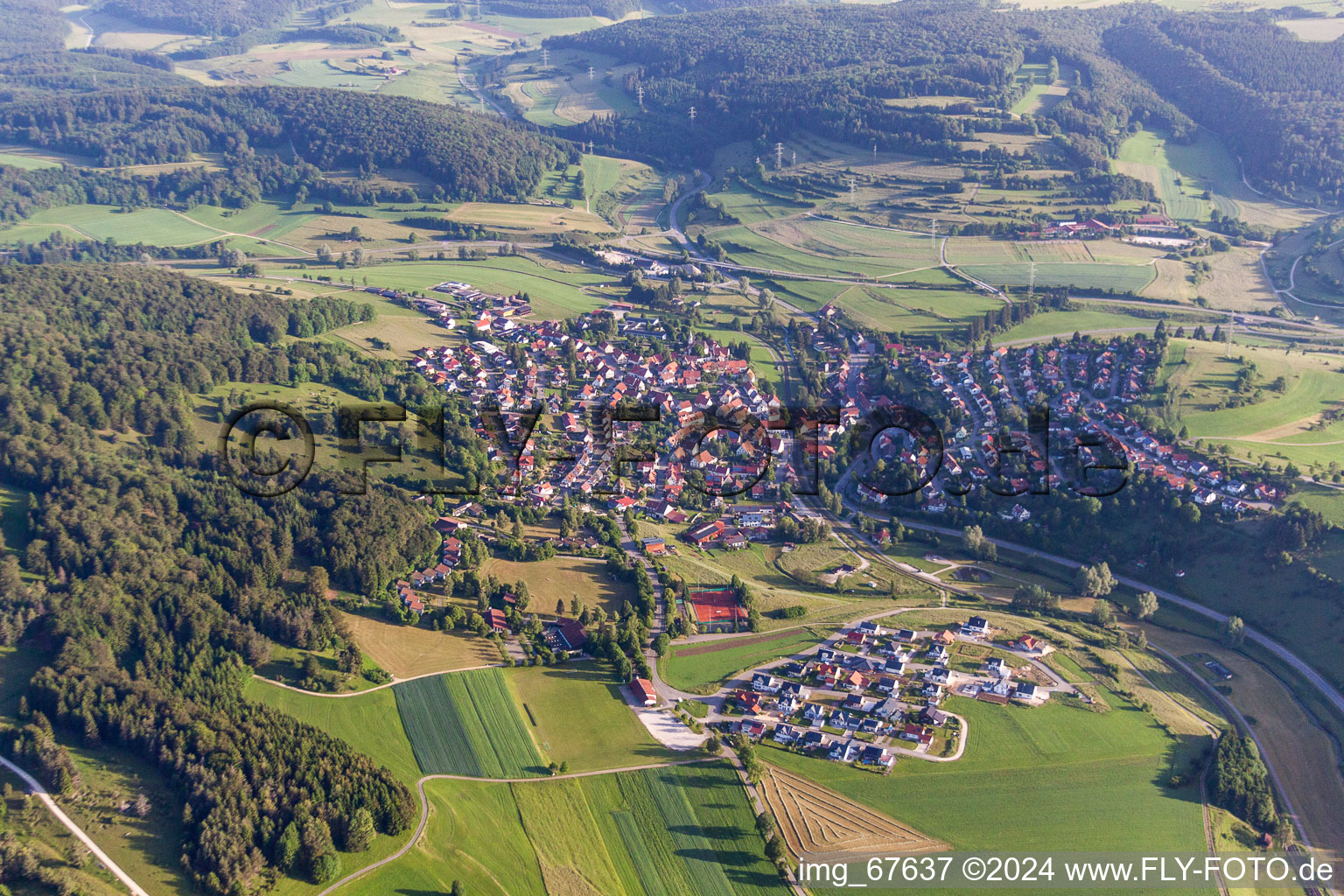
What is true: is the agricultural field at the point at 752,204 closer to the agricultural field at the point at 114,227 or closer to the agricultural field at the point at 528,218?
the agricultural field at the point at 528,218

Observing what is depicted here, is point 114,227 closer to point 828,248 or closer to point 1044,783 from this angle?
Answer: point 828,248

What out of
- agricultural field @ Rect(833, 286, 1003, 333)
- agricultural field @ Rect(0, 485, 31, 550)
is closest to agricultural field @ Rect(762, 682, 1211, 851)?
agricultural field @ Rect(0, 485, 31, 550)

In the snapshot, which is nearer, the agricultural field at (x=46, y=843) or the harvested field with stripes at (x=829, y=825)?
the agricultural field at (x=46, y=843)

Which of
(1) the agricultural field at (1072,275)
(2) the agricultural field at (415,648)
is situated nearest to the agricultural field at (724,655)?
(2) the agricultural field at (415,648)

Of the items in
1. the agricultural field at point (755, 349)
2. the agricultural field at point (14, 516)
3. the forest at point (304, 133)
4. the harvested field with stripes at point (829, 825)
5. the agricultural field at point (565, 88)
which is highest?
the agricultural field at point (565, 88)

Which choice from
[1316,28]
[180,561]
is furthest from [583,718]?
[1316,28]

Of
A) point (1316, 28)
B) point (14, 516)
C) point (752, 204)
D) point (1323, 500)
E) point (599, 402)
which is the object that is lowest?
point (14, 516)
